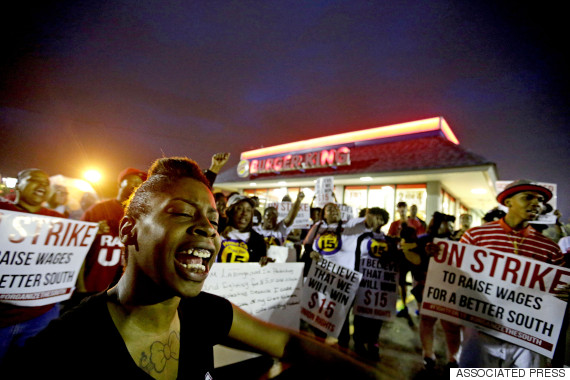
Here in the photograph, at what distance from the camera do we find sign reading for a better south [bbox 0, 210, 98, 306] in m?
2.51

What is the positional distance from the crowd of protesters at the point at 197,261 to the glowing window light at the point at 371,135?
32.4 ft

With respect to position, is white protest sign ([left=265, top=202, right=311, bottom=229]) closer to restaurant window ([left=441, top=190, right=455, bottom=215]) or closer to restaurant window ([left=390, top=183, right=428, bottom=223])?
restaurant window ([left=390, top=183, right=428, bottom=223])

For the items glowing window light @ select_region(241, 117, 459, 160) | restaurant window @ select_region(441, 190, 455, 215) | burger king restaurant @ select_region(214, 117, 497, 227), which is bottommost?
restaurant window @ select_region(441, 190, 455, 215)

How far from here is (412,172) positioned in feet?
43.0

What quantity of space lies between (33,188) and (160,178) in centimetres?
279

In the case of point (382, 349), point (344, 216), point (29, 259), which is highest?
point (344, 216)

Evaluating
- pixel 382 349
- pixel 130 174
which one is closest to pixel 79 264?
pixel 130 174

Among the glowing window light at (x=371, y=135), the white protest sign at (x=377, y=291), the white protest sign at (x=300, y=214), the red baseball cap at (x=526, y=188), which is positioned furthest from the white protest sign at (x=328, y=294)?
the glowing window light at (x=371, y=135)

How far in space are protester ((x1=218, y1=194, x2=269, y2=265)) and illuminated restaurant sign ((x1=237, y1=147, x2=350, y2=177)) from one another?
1257 cm

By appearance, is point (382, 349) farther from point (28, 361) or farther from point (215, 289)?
point (28, 361)

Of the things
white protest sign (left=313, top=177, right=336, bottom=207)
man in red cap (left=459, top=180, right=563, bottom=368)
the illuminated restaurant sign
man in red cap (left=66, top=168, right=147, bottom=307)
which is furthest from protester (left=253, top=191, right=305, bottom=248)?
the illuminated restaurant sign

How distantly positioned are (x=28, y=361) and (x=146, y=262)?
0.46 metres

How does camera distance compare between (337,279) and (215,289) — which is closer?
(215,289)

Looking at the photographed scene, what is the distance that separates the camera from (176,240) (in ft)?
3.66
